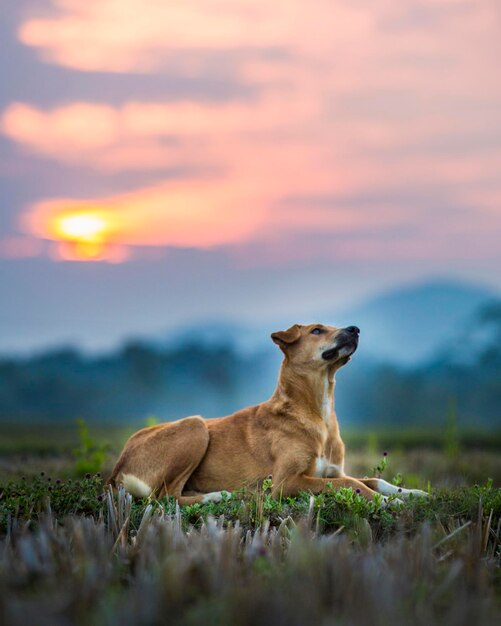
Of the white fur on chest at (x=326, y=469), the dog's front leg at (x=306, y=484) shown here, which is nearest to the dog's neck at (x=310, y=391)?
the white fur on chest at (x=326, y=469)

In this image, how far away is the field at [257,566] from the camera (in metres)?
3.79

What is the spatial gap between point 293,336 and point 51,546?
4.48m

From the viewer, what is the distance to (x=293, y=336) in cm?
896

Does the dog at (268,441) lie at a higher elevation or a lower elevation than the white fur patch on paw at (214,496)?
higher

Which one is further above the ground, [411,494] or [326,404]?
[326,404]

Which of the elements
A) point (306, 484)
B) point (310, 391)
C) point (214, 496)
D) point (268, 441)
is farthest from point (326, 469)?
point (214, 496)

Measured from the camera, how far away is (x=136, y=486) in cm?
872

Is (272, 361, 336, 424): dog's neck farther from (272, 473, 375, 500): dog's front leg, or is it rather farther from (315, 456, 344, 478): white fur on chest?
(272, 473, 375, 500): dog's front leg

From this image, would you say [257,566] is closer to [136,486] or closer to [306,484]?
[306,484]

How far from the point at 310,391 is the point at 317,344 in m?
0.47

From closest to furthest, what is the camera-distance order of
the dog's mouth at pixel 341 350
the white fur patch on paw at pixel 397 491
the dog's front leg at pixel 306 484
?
the white fur patch on paw at pixel 397 491 → the dog's front leg at pixel 306 484 → the dog's mouth at pixel 341 350

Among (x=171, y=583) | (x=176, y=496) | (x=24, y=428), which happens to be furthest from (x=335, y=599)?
(x=24, y=428)

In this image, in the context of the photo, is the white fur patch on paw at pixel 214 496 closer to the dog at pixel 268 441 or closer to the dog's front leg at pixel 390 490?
the dog at pixel 268 441

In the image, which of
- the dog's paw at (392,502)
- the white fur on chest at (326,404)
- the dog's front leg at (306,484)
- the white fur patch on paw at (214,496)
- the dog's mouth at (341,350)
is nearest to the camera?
the dog's paw at (392,502)
